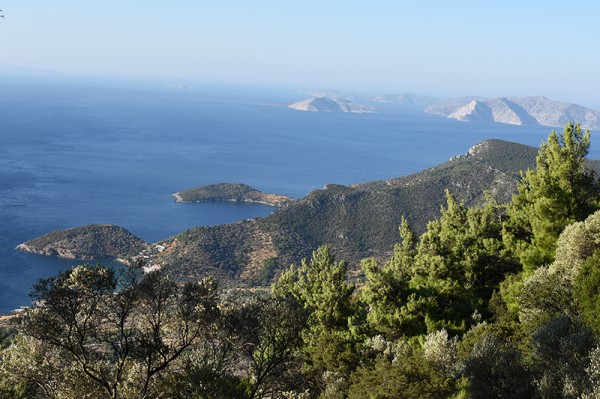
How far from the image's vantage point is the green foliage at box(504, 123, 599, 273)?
2450cm

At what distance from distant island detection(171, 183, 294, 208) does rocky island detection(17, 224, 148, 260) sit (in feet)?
125

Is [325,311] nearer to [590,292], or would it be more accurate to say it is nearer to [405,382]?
[405,382]

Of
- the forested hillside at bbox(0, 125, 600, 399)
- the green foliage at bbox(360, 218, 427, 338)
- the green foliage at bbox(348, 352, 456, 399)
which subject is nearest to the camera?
the forested hillside at bbox(0, 125, 600, 399)

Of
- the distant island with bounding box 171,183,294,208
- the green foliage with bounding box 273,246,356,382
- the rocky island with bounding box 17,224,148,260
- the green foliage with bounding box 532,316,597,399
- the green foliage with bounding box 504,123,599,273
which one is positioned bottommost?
the rocky island with bounding box 17,224,148,260

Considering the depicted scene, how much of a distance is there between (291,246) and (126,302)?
72.9m

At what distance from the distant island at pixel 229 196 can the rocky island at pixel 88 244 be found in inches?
1501

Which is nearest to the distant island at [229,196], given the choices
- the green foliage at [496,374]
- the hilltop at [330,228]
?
the hilltop at [330,228]

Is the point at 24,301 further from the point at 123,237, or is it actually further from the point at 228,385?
the point at 228,385

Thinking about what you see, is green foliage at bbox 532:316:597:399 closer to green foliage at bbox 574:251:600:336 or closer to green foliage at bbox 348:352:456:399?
green foliage at bbox 574:251:600:336

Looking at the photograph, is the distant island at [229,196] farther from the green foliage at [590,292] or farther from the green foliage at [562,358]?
the green foliage at [562,358]

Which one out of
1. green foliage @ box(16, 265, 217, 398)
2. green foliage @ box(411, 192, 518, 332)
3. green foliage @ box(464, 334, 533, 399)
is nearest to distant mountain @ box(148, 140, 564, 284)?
green foliage @ box(411, 192, 518, 332)

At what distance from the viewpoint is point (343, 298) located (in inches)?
1089

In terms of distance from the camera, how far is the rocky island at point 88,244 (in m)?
88.6

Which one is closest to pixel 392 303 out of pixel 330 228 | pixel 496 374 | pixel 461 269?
pixel 461 269
